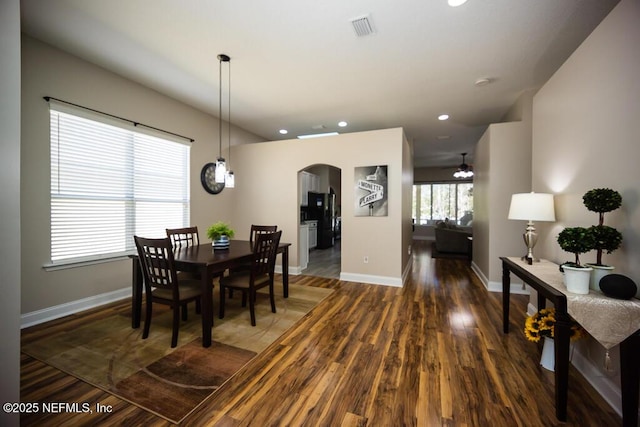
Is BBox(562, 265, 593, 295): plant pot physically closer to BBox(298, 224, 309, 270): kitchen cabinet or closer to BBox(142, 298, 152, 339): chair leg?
BBox(142, 298, 152, 339): chair leg

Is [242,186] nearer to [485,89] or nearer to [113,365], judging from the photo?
[113,365]

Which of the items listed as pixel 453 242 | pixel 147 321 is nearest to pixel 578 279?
pixel 147 321

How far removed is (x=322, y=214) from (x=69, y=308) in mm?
5819

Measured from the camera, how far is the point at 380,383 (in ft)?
6.21

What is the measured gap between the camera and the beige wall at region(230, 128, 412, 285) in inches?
168

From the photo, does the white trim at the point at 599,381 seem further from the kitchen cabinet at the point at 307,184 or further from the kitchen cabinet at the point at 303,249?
the kitchen cabinet at the point at 307,184

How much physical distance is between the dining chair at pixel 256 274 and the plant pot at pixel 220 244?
13.6 inches

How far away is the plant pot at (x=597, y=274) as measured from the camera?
64.1 inches

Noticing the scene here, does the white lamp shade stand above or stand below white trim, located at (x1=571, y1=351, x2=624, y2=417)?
above

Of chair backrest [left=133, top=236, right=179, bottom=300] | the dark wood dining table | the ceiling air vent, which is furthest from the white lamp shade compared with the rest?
chair backrest [left=133, top=236, right=179, bottom=300]

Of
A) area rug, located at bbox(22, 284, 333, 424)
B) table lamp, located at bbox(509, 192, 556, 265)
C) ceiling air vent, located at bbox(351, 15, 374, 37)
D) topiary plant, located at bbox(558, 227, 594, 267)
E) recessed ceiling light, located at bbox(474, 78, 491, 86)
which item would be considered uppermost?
recessed ceiling light, located at bbox(474, 78, 491, 86)

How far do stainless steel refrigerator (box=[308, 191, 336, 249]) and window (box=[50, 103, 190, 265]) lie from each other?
4.05m

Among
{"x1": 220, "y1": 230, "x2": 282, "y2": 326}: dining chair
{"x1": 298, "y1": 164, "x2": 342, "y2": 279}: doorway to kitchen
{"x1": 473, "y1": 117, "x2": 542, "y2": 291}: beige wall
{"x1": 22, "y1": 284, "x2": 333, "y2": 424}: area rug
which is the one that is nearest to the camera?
{"x1": 22, "y1": 284, "x2": 333, "y2": 424}: area rug

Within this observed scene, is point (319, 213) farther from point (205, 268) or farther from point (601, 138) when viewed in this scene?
point (601, 138)
